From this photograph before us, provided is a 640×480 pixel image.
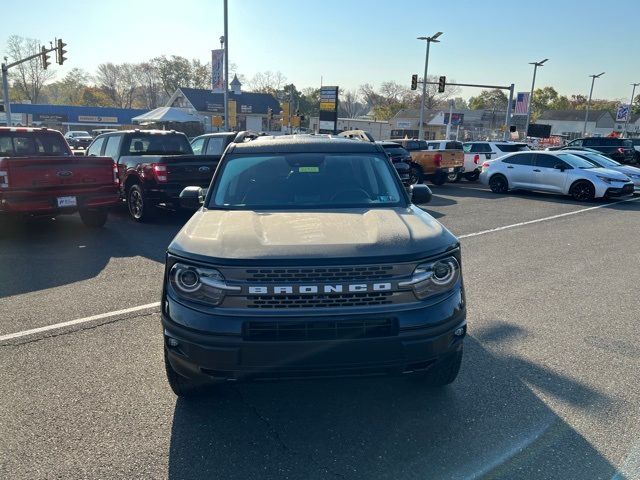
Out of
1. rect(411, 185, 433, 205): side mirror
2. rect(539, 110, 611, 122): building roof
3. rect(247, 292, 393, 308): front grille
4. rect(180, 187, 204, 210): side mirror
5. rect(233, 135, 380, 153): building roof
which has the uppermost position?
rect(539, 110, 611, 122): building roof

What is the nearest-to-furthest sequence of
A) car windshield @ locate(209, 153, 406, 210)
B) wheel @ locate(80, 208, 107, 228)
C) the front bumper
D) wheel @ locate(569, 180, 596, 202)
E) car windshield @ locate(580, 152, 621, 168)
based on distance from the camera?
the front bumper → car windshield @ locate(209, 153, 406, 210) → wheel @ locate(80, 208, 107, 228) → wheel @ locate(569, 180, 596, 202) → car windshield @ locate(580, 152, 621, 168)

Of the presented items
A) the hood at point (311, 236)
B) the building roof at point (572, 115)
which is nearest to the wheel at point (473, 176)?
the hood at point (311, 236)

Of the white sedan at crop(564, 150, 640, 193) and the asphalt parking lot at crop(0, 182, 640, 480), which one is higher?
the white sedan at crop(564, 150, 640, 193)

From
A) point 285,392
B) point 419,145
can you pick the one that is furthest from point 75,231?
point 419,145

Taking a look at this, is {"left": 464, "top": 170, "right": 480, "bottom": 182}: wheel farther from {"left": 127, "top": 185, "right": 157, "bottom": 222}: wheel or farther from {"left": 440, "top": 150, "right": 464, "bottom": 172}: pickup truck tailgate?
{"left": 127, "top": 185, "right": 157, "bottom": 222}: wheel

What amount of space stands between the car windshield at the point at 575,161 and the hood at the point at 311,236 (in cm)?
1420

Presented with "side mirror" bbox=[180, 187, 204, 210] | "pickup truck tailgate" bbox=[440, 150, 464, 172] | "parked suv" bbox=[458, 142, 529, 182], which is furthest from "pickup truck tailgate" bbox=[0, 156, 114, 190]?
"parked suv" bbox=[458, 142, 529, 182]

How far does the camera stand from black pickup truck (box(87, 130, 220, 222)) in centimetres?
964

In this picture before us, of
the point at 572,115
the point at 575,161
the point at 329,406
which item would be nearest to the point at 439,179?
the point at 575,161

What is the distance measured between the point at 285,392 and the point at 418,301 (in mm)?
1327

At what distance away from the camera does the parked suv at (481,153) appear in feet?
68.3

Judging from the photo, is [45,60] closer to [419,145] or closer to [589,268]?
[419,145]

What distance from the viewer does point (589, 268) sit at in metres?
7.22

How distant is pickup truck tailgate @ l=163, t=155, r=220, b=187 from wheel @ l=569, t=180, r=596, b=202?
1152 centimetres
